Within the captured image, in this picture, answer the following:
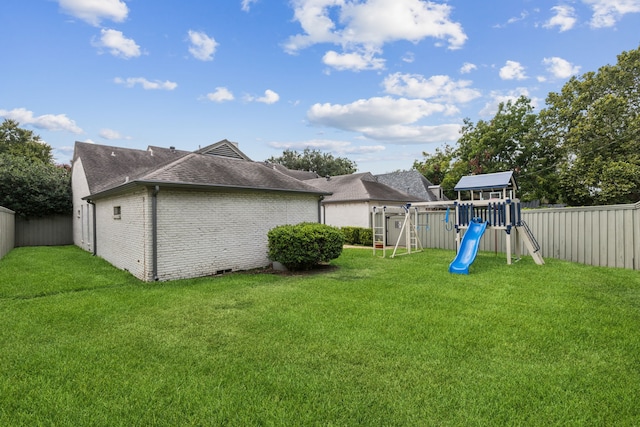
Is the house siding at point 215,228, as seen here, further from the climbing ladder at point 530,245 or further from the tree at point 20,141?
the tree at point 20,141

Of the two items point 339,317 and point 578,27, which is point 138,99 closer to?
point 339,317

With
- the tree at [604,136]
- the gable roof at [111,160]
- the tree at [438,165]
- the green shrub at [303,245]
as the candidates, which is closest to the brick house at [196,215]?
the green shrub at [303,245]

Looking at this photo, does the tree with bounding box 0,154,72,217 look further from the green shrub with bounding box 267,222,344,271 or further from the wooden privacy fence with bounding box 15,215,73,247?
the green shrub with bounding box 267,222,344,271

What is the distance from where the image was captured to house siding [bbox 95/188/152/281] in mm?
8102

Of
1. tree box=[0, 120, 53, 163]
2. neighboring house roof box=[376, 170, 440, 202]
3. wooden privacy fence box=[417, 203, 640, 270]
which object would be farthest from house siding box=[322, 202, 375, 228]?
tree box=[0, 120, 53, 163]

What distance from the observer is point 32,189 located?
1700cm

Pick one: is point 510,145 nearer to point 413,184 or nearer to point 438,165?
point 413,184

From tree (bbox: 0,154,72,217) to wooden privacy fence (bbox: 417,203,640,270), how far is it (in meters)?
21.8

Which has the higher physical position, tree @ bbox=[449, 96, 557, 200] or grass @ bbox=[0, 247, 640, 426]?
tree @ bbox=[449, 96, 557, 200]

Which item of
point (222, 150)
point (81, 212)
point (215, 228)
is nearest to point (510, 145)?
point (222, 150)

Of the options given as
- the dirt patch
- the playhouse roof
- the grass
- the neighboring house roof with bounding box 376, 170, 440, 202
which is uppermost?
the neighboring house roof with bounding box 376, 170, 440, 202

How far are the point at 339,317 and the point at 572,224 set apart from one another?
354 inches

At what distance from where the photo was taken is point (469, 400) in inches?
108

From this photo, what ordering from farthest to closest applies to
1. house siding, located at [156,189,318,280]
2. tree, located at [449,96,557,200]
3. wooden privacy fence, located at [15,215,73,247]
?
tree, located at [449,96,557,200] → wooden privacy fence, located at [15,215,73,247] → house siding, located at [156,189,318,280]
